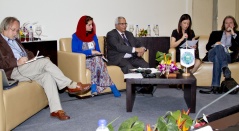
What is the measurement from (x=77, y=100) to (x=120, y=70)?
79 cm

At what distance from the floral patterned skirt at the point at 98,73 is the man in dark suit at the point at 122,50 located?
14.1 inches

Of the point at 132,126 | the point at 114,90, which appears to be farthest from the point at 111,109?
the point at 132,126

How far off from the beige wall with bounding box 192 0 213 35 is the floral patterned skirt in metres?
3.08

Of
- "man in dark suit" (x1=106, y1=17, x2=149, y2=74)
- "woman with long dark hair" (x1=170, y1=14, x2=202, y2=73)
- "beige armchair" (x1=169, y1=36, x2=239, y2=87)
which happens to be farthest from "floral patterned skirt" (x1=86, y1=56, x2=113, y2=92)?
"beige armchair" (x1=169, y1=36, x2=239, y2=87)

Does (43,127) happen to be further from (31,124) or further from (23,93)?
(23,93)

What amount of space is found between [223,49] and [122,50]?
152cm

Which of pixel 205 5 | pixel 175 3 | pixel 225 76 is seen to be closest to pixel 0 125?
pixel 225 76

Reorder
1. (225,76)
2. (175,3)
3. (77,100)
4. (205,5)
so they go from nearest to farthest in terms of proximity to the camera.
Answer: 1. (77,100)
2. (225,76)
3. (175,3)
4. (205,5)

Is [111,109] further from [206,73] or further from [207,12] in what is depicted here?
[207,12]

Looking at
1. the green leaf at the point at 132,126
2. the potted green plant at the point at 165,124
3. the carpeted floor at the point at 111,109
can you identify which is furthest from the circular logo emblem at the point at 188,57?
the green leaf at the point at 132,126

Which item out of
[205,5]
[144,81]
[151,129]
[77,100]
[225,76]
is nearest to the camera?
[151,129]

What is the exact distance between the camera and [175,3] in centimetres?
621

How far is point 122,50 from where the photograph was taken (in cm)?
460

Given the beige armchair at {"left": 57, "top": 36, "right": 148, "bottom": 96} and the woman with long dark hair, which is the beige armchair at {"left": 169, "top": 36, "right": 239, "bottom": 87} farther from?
the beige armchair at {"left": 57, "top": 36, "right": 148, "bottom": 96}
